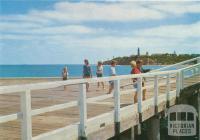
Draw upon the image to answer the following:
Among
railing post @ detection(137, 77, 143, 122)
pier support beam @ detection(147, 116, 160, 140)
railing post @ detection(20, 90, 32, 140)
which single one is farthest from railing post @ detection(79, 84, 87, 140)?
pier support beam @ detection(147, 116, 160, 140)

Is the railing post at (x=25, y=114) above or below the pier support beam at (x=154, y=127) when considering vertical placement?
above

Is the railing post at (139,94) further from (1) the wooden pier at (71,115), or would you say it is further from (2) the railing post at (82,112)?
(2) the railing post at (82,112)

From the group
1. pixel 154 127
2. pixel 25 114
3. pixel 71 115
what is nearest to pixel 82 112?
pixel 25 114

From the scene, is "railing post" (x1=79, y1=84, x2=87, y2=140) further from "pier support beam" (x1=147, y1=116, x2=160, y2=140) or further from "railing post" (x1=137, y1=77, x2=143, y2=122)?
"pier support beam" (x1=147, y1=116, x2=160, y2=140)

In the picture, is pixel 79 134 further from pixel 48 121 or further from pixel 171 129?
pixel 171 129

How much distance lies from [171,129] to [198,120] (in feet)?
5.40

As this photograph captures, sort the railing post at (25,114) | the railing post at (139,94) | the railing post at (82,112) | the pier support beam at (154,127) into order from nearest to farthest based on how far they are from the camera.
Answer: the railing post at (25,114) → the railing post at (82,112) → the railing post at (139,94) → the pier support beam at (154,127)

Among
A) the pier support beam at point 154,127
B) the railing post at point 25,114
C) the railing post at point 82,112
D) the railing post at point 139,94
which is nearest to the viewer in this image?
the railing post at point 25,114

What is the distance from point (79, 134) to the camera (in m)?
7.46

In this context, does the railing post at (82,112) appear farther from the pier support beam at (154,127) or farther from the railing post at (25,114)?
the pier support beam at (154,127)

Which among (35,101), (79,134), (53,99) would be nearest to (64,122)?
(79,134)

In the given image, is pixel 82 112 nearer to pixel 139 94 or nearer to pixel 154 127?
pixel 139 94

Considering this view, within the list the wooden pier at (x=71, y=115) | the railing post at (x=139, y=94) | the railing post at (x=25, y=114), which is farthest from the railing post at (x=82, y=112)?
the railing post at (x=139, y=94)

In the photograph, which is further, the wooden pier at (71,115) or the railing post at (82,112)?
the railing post at (82,112)
